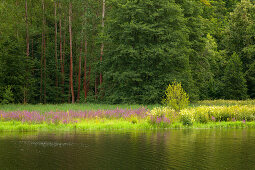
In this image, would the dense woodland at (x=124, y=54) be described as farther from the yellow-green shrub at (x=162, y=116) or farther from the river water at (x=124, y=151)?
the river water at (x=124, y=151)

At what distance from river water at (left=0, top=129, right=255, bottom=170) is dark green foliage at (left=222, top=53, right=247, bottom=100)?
4333 cm

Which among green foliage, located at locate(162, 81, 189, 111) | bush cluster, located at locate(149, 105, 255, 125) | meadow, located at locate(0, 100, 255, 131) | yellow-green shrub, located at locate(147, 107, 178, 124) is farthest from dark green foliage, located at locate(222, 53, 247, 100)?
yellow-green shrub, located at locate(147, 107, 178, 124)

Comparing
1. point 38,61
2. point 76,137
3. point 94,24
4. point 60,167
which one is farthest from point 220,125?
point 38,61

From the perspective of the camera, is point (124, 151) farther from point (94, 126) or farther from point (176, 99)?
point (176, 99)

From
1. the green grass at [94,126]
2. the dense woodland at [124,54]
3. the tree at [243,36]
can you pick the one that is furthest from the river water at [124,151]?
the tree at [243,36]

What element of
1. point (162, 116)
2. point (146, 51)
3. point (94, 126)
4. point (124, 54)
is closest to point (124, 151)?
point (94, 126)

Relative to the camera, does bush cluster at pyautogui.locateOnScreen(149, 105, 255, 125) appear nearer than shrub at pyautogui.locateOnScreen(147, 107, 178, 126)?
No

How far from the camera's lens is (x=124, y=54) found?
141ft

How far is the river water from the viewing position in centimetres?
1238

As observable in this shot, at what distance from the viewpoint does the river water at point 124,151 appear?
487 inches

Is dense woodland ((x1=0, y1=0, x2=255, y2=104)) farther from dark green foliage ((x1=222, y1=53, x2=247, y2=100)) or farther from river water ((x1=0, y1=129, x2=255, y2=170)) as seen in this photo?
river water ((x1=0, y1=129, x2=255, y2=170))

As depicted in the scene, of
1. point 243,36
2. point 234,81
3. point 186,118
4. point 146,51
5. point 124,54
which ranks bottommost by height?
point 186,118

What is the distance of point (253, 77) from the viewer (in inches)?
2534

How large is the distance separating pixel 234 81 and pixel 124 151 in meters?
51.5
